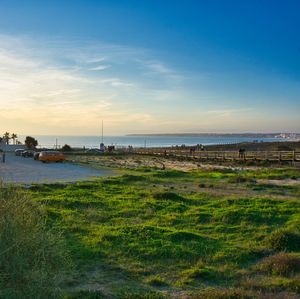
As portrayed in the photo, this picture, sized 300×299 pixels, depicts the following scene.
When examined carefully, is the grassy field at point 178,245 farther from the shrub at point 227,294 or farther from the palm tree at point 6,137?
the palm tree at point 6,137

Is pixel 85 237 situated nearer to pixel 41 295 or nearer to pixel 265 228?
pixel 265 228

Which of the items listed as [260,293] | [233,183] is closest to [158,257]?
[260,293]

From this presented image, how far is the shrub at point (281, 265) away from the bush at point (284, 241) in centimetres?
108

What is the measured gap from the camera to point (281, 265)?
9.45 m

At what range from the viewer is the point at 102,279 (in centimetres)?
894

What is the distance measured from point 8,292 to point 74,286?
2990mm

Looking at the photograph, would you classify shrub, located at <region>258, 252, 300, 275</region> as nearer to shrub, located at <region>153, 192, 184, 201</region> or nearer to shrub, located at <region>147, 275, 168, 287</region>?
shrub, located at <region>147, 275, 168, 287</region>

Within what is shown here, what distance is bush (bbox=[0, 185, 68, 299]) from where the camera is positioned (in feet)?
18.9

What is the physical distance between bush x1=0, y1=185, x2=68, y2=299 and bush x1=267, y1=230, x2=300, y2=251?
18.6 ft

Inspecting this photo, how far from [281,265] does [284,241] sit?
1818 millimetres

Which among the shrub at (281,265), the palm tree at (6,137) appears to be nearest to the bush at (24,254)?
the shrub at (281,265)

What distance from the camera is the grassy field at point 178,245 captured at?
27.8 feet

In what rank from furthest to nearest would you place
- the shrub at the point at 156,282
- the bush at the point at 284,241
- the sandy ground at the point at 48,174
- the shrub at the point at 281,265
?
the sandy ground at the point at 48,174 < the bush at the point at 284,241 < the shrub at the point at 281,265 < the shrub at the point at 156,282

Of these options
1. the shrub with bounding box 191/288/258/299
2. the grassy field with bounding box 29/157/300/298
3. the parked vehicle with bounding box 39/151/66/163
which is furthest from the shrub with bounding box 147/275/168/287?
the parked vehicle with bounding box 39/151/66/163
